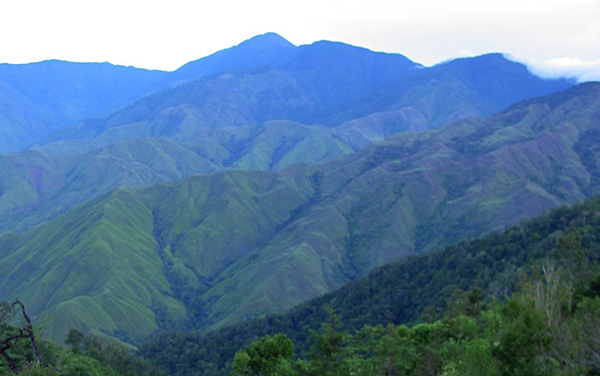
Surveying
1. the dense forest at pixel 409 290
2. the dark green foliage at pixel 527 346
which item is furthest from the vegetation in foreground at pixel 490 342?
the dense forest at pixel 409 290

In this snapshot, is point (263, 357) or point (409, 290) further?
point (409, 290)

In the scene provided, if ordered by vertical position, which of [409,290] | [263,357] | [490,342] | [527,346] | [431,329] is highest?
[527,346]

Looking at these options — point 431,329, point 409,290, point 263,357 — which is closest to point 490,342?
point 431,329

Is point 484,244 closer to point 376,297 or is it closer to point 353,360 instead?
point 376,297

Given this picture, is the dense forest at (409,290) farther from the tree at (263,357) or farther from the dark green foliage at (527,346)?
the dark green foliage at (527,346)

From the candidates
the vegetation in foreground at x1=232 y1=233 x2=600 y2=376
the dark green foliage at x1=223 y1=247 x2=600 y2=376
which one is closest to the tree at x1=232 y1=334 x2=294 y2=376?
the vegetation in foreground at x1=232 y1=233 x2=600 y2=376

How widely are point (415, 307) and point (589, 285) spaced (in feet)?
357

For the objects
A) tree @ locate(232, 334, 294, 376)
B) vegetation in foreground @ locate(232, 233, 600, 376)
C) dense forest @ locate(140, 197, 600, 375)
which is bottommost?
dense forest @ locate(140, 197, 600, 375)

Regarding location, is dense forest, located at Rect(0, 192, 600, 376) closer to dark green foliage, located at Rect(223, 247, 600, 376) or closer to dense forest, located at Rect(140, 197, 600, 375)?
dark green foliage, located at Rect(223, 247, 600, 376)

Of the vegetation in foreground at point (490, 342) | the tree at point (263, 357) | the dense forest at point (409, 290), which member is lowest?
the dense forest at point (409, 290)

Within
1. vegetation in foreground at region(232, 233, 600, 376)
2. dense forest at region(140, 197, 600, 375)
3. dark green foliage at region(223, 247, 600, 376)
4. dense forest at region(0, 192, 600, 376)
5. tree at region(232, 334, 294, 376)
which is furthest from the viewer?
dense forest at region(140, 197, 600, 375)

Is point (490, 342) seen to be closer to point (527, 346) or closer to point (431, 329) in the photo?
point (527, 346)

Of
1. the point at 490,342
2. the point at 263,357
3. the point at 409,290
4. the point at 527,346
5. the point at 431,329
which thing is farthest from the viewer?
the point at 409,290

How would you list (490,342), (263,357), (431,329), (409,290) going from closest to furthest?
(490,342)
(431,329)
(263,357)
(409,290)
